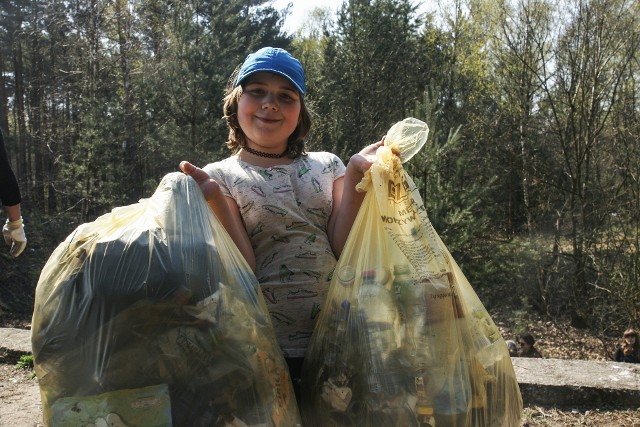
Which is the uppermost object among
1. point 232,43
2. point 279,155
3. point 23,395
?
point 232,43

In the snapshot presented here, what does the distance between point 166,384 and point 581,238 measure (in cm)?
985

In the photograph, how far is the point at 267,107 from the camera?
4.99 feet

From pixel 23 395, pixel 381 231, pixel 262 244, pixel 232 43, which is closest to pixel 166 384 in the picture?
pixel 262 244

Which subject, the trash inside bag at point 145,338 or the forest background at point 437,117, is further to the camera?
the forest background at point 437,117

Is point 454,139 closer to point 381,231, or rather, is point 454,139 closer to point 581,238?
point 581,238

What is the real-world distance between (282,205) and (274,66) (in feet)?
1.25

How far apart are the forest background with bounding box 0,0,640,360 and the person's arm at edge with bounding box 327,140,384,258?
539cm

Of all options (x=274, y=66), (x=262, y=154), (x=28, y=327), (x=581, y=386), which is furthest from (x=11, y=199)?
(x=581, y=386)

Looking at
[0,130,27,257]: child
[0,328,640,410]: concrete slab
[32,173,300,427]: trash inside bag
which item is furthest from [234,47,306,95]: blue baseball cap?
[0,130,27,257]: child

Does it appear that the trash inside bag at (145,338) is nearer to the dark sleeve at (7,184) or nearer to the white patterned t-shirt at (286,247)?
the white patterned t-shirt at (286,247)

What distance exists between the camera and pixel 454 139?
6902mm

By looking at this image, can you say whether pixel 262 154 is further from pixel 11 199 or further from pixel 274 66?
pixel 11 199

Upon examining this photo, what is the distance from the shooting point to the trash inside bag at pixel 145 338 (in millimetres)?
1055

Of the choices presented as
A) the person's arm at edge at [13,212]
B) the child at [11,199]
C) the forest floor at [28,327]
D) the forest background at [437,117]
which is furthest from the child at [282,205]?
the forest background at [437,117]
